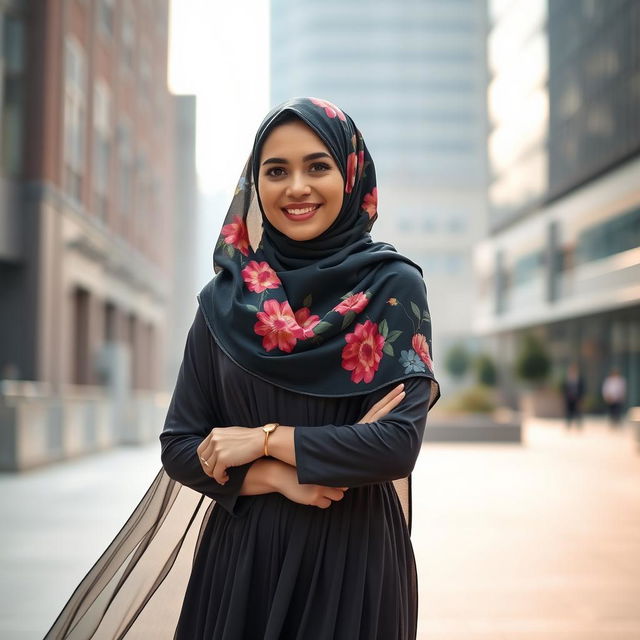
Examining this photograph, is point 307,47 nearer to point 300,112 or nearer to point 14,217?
point 14,217

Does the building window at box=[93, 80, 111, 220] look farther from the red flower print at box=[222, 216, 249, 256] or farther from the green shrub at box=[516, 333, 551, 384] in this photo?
the red flower print at box=[222, 216, 249, 256]

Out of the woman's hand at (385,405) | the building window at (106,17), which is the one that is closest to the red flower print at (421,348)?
the woman's hand at (385,405)

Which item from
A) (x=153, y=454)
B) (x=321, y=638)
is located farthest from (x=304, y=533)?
(x=153, y=454)

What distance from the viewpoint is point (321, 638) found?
1883 millimetres

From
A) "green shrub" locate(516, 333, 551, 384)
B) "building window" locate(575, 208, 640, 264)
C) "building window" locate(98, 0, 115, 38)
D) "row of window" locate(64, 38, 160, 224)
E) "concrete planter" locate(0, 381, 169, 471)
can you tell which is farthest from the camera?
"green shrub" locate(516, 333, 551, 384)

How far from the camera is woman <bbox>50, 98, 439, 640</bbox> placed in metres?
1.91

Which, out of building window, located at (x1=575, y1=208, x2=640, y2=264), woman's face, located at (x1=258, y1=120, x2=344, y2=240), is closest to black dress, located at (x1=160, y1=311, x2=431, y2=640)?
woman's face, located at (x1=258, y1=120, x2=344, y2=240)

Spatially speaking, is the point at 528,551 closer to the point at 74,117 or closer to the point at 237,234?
the point at 237,234

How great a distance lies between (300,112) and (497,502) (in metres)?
8.56

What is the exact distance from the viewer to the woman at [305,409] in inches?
75.3

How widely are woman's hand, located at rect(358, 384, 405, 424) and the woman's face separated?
403mm

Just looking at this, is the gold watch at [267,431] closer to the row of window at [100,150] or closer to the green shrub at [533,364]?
the row of window at [100,150]

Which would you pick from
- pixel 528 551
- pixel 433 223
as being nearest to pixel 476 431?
pixel 528 551

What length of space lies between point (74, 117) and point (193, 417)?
22.8 meters
